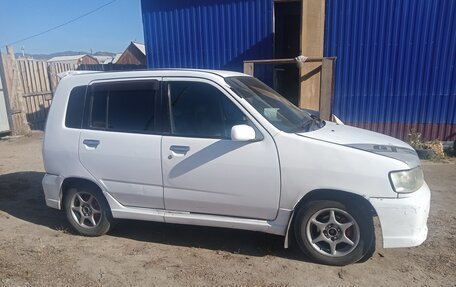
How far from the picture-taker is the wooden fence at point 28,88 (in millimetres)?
12047

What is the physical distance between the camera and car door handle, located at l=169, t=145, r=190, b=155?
155 inches

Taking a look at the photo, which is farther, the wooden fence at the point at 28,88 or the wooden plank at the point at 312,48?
the wooden fence at the point at 28,88

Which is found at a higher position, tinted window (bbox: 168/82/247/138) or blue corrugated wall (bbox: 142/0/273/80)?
blue corrugated wall (bbox: 142/0/273/80)

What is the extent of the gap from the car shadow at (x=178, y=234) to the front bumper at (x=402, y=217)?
2.88 ft

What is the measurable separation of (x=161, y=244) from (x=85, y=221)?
1026mm

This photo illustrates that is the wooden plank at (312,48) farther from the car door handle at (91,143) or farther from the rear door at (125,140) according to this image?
the car door handle at (91,143)

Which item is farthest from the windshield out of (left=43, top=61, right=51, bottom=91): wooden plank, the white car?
(left=43, top=61, right=51, bottom=91): wooden plank

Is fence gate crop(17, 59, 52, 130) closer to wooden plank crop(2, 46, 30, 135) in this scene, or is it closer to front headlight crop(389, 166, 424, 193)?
wooden plank crop(2, 46, 30, 135)

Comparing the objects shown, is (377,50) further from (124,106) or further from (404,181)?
(124,106)

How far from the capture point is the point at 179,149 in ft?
13.0

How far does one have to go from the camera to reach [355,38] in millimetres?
8672

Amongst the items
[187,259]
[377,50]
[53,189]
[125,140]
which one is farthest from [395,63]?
[53,189]

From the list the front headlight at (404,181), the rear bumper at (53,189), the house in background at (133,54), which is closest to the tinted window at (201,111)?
the front headlight at (404,181)

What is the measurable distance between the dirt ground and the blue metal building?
3.81m
